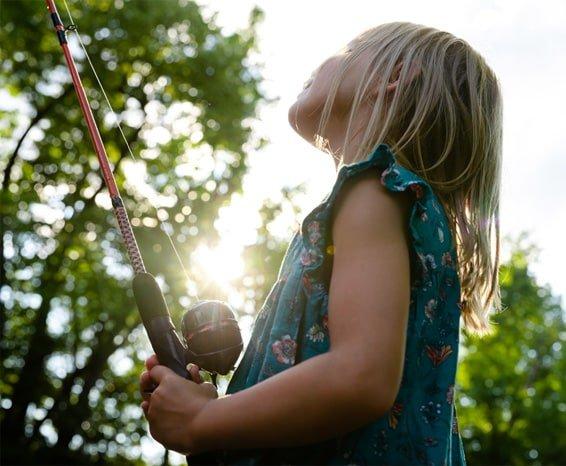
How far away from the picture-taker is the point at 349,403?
4.60 ft

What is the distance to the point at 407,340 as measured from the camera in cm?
170

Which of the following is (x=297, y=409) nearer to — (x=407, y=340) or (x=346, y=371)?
(x=346, y=371)

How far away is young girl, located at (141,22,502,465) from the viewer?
4.72 ft

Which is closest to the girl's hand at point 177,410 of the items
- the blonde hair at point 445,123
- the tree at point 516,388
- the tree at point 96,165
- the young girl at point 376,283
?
the young girl at point 376,283

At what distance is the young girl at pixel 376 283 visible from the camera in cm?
144

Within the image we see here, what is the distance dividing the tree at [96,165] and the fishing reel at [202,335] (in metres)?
14.7

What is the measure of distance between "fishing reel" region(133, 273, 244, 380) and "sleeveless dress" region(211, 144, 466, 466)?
0.75 feet

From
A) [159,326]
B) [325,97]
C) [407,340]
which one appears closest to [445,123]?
[325,97]

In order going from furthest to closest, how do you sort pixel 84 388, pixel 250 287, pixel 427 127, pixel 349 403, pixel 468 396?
1. pixel 468 396
2. pixel 84 388
3. pixel 250 287
4. pixel 427 127
5. pixel 349 403

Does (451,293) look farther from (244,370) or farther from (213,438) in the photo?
(213,438)

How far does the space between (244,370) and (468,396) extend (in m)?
24.9

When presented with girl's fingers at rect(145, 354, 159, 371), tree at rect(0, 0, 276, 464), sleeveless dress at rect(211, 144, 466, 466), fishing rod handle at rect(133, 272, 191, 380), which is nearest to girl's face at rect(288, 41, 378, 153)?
sleeveless dress at rect(211, 144, 466, 466)

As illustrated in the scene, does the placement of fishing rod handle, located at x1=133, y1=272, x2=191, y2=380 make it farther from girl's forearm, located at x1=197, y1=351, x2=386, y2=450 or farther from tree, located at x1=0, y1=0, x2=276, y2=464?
tree, located at x1=0, y1=0, x2=276, y2=464

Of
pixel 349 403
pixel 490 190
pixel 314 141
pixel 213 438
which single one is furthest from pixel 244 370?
pixel 490 190
